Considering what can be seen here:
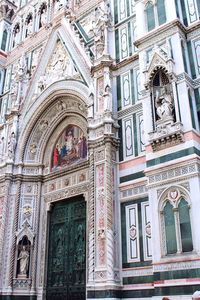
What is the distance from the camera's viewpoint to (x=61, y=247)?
13969mm

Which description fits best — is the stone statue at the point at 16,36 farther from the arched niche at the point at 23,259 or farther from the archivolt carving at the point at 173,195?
the archivolt carving at the point at 173,195

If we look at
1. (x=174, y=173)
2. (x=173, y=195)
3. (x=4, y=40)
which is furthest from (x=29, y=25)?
(x=173, y=195)

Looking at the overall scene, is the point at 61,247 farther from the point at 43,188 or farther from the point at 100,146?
the point at 100,146

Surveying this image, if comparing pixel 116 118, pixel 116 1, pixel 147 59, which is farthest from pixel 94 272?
pixel 116 1

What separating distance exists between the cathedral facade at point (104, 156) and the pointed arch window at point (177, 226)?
0.03 metres

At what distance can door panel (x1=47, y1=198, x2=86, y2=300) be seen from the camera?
42.3ft

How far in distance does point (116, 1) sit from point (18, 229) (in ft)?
34.3

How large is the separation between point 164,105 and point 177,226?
11.7 feet

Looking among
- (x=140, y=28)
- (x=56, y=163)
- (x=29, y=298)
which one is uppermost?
(x=140, y=28)

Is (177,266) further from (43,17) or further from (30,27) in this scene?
(30,27)

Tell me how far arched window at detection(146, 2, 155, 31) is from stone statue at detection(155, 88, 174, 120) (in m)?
2.78

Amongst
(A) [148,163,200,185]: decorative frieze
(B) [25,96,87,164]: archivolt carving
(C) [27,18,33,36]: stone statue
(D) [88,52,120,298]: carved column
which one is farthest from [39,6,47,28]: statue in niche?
(A) [148,163,200,185]: decorative frieze

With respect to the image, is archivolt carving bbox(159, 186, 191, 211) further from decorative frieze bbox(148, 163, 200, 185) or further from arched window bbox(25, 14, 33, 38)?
arched window bbox(25, 14, 33, 38)

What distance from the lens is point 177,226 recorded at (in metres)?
9.48
